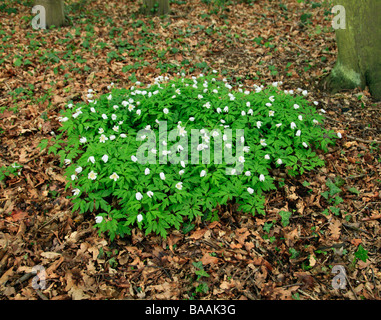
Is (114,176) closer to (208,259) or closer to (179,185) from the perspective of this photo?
(179,185)

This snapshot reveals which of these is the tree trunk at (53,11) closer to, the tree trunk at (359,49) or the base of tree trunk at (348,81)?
the tree trunk at (359,49)

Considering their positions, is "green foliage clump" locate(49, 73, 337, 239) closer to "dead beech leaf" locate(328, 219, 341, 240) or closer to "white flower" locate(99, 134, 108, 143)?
"white flower" locate(99, 134, 108, 143)

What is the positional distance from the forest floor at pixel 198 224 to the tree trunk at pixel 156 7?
2.10 m

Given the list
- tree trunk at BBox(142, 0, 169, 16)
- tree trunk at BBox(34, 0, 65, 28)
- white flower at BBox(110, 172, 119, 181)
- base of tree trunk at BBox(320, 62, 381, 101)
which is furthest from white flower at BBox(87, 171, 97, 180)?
tree trunk at BBox(142, 0, 169, 16)

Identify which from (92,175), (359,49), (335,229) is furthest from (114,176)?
(359,49)

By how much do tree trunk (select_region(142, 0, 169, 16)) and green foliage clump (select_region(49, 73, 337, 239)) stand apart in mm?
4914

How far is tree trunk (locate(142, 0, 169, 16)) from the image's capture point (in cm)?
803

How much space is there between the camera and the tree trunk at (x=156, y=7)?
803 centimetres

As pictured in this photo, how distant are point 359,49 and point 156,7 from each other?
5.78 metres

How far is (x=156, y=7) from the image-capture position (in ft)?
26.4

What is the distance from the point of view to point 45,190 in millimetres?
3852

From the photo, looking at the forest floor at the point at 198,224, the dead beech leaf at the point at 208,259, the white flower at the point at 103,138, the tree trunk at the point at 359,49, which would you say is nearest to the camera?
the forest floor at the point at 198,224

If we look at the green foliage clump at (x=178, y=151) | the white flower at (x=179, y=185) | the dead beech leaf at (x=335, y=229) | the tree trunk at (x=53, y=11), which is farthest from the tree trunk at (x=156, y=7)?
the dead beech leaf at (x=335, y=229)

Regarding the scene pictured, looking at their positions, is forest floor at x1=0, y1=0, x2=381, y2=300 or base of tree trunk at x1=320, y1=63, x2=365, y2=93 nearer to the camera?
forest floor at x1=0, y1=0, x2=381, y2=300
